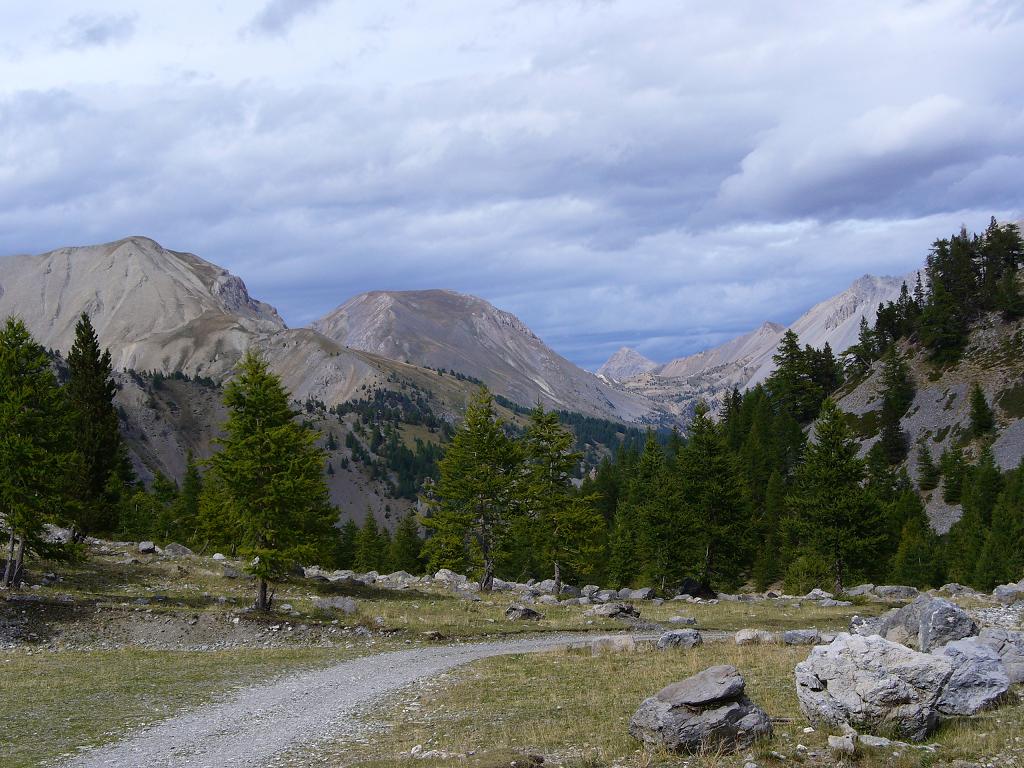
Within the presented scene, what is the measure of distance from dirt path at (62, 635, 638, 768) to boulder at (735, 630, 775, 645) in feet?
32.8

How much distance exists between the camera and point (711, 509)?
186 ft

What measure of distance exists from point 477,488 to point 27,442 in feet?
84.4

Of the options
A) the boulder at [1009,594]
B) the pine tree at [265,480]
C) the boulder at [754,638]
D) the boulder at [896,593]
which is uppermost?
the pine tree at [265,480]

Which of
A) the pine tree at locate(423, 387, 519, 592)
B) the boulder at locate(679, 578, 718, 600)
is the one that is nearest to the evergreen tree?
the boulder at locate(679, 578, 718, 600)

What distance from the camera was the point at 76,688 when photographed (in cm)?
2277

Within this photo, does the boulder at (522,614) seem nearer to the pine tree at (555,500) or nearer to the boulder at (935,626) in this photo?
the pine tree at (555,500)

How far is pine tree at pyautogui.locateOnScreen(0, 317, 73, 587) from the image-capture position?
34594 mm

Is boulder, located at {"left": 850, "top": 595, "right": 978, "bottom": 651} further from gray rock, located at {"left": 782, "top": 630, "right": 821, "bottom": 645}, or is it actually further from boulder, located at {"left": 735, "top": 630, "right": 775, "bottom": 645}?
boulder, located at {"left": 735, "top": 630, "right": 775, "bottom": 645}

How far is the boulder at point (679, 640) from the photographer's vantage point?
27.4m

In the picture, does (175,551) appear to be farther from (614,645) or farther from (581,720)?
(581,720)

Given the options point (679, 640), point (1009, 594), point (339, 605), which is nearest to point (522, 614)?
point (339, 605)

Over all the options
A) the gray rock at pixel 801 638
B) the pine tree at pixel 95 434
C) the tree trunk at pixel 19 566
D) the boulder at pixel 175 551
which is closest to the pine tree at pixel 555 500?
the gray rock at pixel 801 638

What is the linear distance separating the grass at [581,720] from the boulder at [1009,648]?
2.28 metres

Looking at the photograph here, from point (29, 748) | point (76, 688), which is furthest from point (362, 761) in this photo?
point (76, 688)
